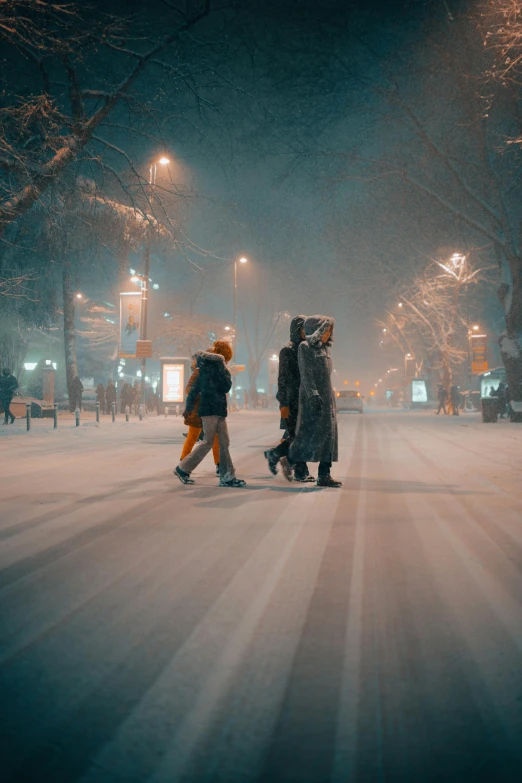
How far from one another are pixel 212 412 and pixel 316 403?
130 centimetres

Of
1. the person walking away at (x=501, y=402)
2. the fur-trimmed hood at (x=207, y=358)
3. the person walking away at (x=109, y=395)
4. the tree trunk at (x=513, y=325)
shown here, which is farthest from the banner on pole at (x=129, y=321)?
the fur-trimmed hood at (x=207, y=358)

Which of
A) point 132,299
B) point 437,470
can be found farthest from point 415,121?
point 437,470

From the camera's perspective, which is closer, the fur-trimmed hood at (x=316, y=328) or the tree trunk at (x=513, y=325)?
the fur-trimmed hood at (x=316, y=328)

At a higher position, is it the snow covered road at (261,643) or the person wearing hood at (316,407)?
the person wearing hood at (316,407)

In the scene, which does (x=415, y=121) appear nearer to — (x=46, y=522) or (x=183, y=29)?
(x=183, y=29)

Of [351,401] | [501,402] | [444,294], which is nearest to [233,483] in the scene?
[501,402]

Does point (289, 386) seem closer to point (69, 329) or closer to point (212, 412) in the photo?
point (212, 412)

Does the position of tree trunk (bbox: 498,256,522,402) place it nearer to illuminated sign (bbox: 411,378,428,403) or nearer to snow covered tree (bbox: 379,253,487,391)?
snow covered tree (bbox: 379,253,487,391)

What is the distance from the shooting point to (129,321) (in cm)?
2844

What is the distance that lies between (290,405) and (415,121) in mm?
17309

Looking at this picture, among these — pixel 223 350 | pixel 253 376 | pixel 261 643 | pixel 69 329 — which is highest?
pixel 69 329

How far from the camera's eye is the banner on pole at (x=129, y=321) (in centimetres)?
2844

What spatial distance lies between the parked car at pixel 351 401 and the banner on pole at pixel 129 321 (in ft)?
73.0

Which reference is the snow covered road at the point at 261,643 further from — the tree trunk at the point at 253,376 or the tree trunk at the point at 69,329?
the tree trunk at the point at 253,376
